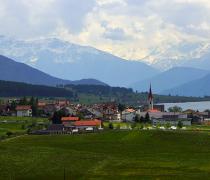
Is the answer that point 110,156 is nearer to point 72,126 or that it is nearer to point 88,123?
point 72,126

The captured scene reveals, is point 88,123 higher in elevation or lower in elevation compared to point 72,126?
higher

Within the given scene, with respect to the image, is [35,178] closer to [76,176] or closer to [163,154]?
[76,176]

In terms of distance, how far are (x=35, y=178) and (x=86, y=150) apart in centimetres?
3534

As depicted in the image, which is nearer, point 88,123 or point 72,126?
point 72,126

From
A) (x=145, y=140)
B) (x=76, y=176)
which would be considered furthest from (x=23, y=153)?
(x=145, y=140)

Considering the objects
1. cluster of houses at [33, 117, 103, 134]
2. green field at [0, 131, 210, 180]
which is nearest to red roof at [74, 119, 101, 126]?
cluster of houses at [33, 117, 103, 134]

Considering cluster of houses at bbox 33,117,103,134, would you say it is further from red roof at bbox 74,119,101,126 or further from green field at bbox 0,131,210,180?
green field at bbox 0,131,210,180

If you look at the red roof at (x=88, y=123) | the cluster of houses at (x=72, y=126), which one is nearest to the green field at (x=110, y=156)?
the cluster of houses at (x=72, y=126)

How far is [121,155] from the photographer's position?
9588 centimetres

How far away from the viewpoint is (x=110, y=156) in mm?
94125

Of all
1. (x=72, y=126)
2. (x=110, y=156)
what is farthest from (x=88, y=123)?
(x=110, y=156)

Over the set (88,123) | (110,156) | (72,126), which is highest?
(88,123)

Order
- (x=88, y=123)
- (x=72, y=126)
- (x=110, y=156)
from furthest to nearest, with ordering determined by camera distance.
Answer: (x=88, y=123) < (x=72, y=126) < (x=110, y=156)

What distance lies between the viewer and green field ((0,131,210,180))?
241ft
